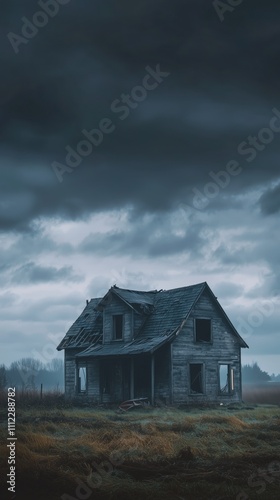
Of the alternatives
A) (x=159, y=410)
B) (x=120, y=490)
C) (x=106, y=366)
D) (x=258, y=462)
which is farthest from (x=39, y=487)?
(x=106, y=366)

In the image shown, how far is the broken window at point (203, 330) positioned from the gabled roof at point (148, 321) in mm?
1193

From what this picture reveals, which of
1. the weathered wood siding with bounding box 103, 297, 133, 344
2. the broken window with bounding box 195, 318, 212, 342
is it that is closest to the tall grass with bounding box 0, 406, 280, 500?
the weathered wood siding with bounding box 103, 297, 133, 344

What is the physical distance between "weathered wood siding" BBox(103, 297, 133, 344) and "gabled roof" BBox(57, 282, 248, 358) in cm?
37

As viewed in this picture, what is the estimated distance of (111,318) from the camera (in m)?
37.9

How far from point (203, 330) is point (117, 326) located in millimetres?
5535

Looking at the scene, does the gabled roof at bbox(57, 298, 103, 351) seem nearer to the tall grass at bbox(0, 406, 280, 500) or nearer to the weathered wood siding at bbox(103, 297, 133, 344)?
the weathered wood siding at bbox(103, 297, 133, 344)

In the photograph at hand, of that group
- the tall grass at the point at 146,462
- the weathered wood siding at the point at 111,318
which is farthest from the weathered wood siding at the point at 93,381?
the tall grass at the point at 146,462

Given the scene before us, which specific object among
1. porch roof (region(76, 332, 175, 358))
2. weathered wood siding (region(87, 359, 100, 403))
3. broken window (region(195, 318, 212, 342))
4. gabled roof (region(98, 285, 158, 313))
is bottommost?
weathered wood siding (region(87, 359, 100, 403))

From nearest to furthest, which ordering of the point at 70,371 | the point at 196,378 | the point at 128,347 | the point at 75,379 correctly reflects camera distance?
the point at 128,347, the point at 196,378, the point at 75,379, the point at 70,371

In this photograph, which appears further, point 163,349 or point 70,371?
point 70,371

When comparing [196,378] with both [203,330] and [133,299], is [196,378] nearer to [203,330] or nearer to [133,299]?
[203,330]

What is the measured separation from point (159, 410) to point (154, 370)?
17.1ft

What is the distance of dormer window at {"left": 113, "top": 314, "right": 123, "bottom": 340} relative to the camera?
3772 cm

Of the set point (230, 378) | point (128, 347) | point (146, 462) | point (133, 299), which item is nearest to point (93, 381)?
point (128, 347)
